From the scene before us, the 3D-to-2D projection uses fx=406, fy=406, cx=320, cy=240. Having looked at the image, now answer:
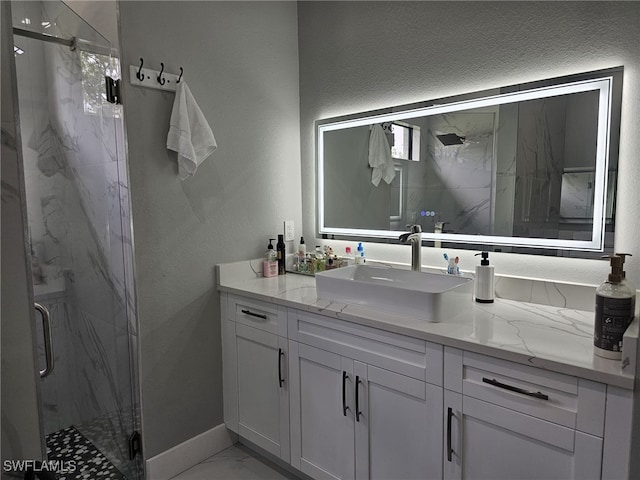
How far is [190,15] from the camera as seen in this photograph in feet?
6.73

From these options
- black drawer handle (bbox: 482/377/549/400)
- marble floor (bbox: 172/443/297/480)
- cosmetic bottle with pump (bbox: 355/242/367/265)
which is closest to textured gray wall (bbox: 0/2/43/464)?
black drawer handle (bbox: 482/377/549/400)

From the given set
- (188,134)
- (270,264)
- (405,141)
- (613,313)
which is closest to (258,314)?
(270,264)

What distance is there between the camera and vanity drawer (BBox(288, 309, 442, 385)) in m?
1.43

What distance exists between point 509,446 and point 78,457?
1933mm

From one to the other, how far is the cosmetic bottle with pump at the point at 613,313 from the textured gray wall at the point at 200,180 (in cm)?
173

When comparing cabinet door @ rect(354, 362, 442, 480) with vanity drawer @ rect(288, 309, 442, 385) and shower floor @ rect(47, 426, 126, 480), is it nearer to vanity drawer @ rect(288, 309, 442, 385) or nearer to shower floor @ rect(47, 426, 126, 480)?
vanity drawer @ rect(288, 309, 442, 385)

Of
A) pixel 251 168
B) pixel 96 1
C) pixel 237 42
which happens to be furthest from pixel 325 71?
pixel 96 1

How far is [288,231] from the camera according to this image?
102 inches

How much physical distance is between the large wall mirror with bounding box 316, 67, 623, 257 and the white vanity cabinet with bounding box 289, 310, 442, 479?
28.7 inches

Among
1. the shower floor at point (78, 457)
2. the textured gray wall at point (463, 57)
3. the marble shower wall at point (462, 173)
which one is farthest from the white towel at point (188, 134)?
the shower floor at point (78, 457)

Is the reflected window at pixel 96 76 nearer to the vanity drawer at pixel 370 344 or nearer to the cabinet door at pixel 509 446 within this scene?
the vanity drawer at pixel 370 344

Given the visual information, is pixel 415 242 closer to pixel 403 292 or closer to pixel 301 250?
pixel 403 292

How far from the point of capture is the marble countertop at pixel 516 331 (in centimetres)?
109

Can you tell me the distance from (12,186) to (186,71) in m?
1.43
